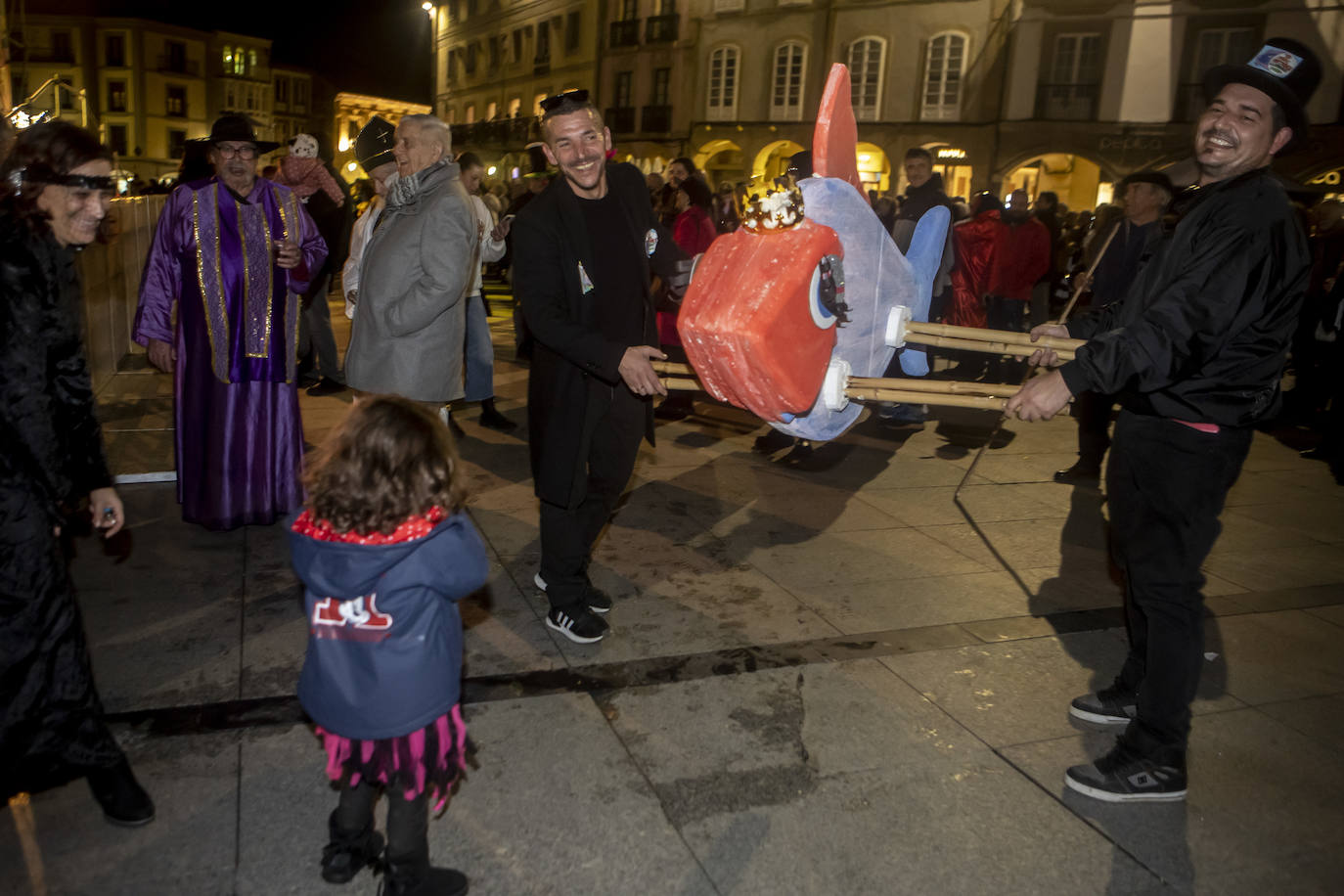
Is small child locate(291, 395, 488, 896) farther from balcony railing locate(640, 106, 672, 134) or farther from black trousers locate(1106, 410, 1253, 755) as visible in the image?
balcony railing locate(640, 106, 672, 134)

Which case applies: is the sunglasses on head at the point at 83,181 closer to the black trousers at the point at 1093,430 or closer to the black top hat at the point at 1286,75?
the black top hat at the point at 1286,75

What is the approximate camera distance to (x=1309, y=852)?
2.62m

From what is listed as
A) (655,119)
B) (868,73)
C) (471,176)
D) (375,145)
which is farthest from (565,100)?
(655,119)

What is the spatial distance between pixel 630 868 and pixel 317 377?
23.3ft

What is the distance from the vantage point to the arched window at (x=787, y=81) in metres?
25.8

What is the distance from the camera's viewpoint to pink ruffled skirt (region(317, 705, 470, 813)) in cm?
220

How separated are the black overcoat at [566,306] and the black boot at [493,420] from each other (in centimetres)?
349

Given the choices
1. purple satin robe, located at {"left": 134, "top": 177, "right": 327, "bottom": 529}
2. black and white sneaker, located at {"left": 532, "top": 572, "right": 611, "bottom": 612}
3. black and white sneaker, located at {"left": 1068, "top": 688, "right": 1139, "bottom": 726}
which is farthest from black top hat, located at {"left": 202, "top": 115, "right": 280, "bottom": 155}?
black and white sneaker, located at {"left": 1068, "top": 688, "right": 1139, "bottom": 726}

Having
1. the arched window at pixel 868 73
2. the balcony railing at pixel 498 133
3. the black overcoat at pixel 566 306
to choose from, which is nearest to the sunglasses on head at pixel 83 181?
the black overcoat at pixel 566 306

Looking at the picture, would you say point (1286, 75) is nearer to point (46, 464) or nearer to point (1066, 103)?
point (46, 464)

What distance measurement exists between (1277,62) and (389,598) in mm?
2863

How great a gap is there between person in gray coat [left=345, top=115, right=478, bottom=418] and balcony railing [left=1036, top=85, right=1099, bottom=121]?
71.9 ft

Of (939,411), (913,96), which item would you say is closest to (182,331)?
(939,411)

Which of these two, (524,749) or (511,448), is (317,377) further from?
(524,749)
